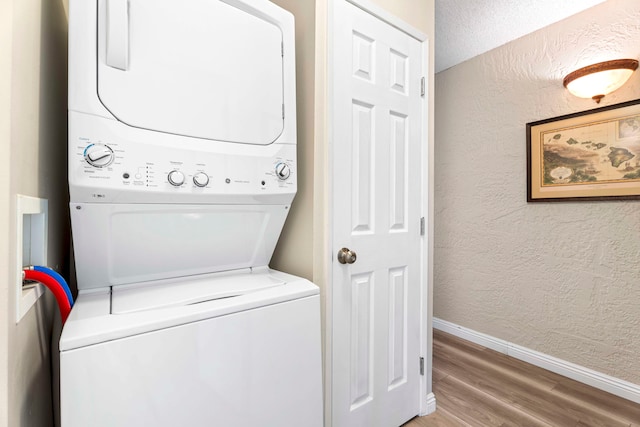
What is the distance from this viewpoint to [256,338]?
856 millimetres

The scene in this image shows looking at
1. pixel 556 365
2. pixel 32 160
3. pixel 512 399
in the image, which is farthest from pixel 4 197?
pixel 556 365

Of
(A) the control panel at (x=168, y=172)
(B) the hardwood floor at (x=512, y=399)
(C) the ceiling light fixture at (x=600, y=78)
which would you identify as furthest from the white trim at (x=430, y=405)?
(C) the ceiling light fixture at (x=600, y=78)

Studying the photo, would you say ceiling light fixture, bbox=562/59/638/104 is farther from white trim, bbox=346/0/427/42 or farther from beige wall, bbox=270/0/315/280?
beige wall, bbox=270/0/315/280

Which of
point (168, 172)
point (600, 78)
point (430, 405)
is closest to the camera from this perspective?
point (168, 172)

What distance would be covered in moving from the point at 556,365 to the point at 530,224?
3.30ft

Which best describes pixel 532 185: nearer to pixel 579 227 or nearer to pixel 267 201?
pixel 579 227

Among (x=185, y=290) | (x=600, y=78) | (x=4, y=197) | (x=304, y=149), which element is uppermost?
(x=600, y=78)

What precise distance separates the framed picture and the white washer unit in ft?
6.66

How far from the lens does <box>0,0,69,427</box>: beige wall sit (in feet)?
1.71

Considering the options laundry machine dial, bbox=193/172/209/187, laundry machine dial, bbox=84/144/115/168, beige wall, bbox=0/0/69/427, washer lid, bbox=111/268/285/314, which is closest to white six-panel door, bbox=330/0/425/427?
washer lid, bbox=111/268/285/314

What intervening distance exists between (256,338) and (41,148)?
757 mm

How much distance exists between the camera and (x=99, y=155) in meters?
0.76

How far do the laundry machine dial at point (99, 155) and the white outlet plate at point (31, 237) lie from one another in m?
0.15

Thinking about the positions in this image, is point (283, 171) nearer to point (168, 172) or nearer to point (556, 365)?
point (168, 172)
